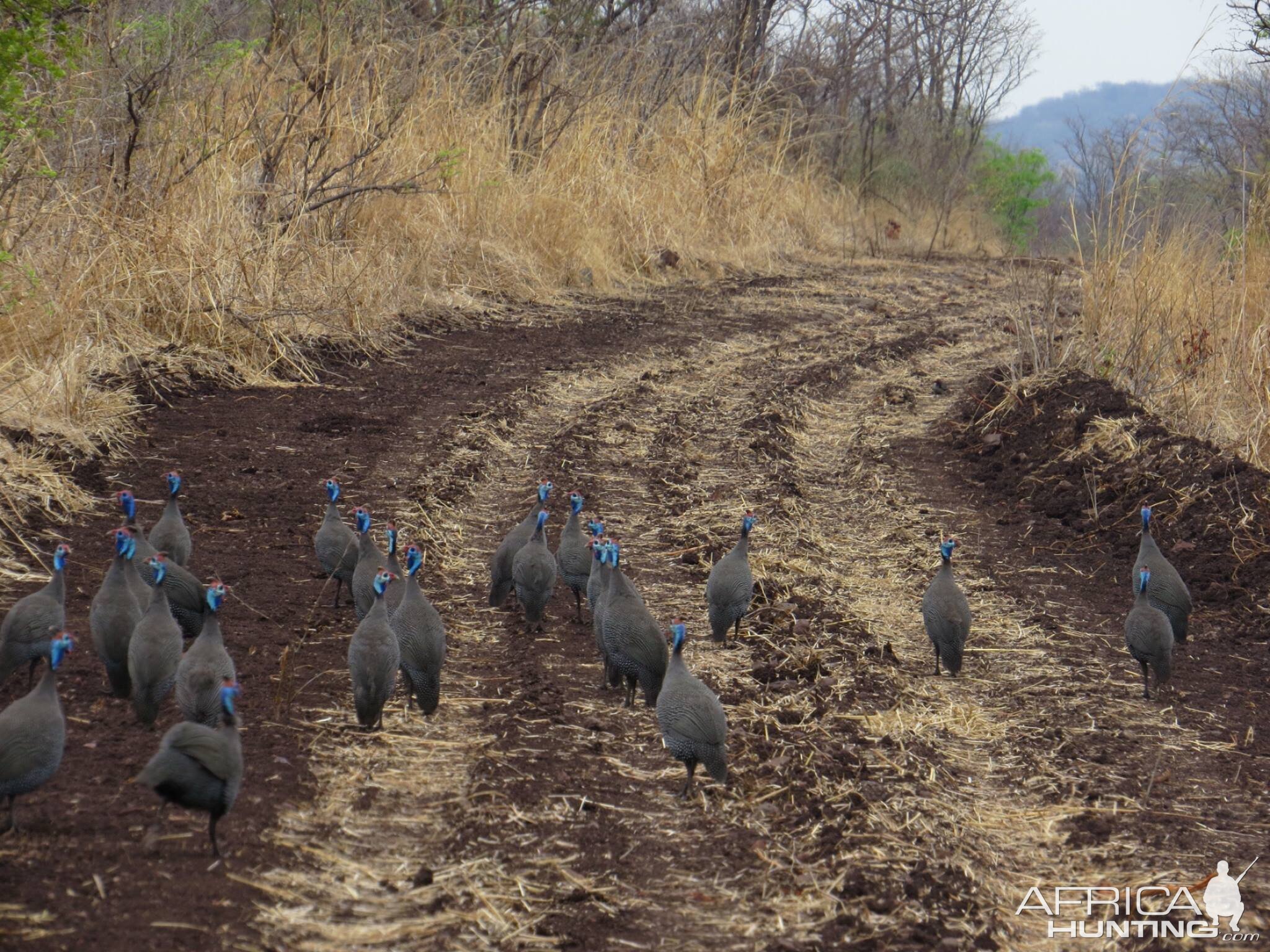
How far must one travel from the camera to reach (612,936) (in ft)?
11.7

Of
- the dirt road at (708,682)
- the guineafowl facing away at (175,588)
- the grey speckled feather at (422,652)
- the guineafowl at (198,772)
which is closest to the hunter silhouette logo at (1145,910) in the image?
the dirt road at (708,682)

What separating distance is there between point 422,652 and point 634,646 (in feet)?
2.81

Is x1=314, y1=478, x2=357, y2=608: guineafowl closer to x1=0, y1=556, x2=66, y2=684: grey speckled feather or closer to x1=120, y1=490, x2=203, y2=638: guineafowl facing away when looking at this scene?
x1=120, y1=490, x2=203, y2=638: guineafowl facing away

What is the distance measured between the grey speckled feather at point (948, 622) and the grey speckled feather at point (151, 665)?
10.8 ft

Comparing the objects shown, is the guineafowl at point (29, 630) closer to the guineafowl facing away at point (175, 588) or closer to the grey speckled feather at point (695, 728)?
the guineafowl facing away at point (175, 588)

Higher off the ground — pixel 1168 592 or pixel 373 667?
pixel 1168 592

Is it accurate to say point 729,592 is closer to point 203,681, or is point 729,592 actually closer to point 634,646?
point 634,646

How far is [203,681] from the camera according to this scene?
14.0 feet

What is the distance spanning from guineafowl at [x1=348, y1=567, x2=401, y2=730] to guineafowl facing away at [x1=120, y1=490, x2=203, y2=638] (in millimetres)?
839

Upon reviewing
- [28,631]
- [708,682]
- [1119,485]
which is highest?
[1119,485]

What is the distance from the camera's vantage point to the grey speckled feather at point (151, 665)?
439 centimetres

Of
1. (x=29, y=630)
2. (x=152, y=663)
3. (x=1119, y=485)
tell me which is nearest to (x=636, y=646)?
(x=152, y=663)

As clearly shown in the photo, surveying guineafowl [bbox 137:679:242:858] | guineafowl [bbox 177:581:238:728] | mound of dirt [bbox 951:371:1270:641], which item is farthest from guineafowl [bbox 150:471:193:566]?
mound of dirt [bbox 951:371:1270:641]

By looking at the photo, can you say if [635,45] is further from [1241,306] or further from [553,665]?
[553,665]
